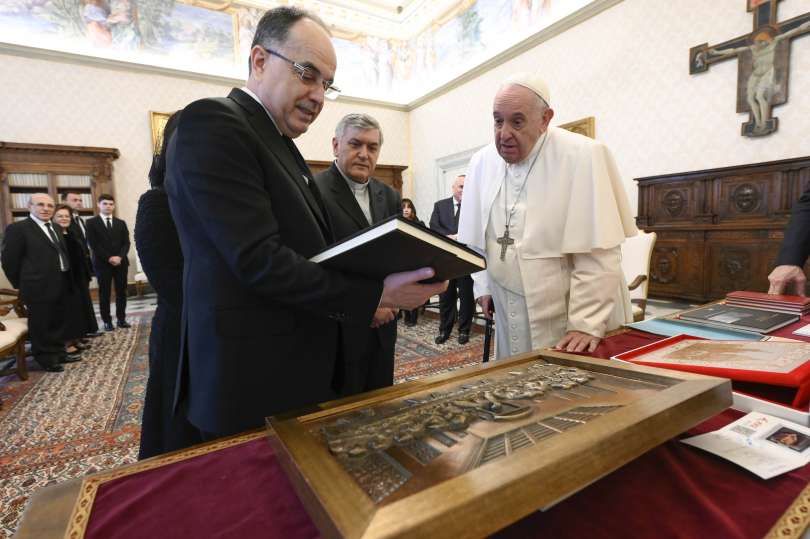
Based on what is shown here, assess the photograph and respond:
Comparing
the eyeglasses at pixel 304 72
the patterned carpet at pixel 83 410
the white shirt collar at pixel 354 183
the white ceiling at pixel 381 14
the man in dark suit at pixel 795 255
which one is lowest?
the patterned carpet at pixel 83 410

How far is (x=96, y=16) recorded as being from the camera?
9.13m

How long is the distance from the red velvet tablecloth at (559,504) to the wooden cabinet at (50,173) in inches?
408

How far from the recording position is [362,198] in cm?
294

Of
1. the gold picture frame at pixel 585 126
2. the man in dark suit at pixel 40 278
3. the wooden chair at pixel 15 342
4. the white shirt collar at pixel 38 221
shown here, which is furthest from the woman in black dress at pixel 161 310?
the gold picture frame at pixel 585 126

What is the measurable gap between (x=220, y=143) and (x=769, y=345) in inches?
61.0

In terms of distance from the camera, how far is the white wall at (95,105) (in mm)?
8523

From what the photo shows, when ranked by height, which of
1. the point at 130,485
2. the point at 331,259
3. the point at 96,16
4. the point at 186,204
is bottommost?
the point at 130,485

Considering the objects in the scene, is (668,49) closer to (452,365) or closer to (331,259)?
(452,365)

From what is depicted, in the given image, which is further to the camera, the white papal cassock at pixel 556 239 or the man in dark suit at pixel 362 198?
the man in dark suit at pixel 362 198

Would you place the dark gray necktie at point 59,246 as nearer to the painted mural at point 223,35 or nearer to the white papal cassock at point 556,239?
the white papal cassock at point 556,239

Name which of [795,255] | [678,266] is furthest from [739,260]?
[795,255]

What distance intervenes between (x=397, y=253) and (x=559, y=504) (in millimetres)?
535

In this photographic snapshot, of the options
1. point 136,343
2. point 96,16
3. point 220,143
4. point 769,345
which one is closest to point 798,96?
point 769,345

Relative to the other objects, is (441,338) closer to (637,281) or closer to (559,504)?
(637,281)
